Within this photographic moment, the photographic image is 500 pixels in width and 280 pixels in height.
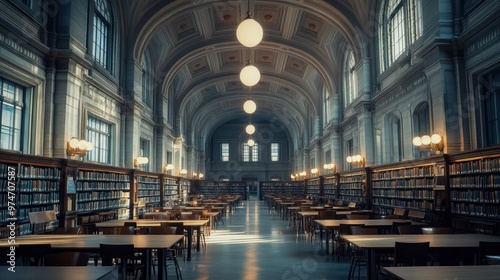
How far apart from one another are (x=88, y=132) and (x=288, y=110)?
78.9 ft

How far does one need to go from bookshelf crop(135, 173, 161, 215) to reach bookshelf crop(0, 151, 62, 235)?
5.59 m

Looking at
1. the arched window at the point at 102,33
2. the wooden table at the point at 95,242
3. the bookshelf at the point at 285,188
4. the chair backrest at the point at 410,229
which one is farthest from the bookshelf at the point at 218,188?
the wooden table at the point at 95,242

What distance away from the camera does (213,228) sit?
13.7m

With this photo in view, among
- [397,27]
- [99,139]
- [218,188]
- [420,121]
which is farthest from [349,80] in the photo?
[218,188]

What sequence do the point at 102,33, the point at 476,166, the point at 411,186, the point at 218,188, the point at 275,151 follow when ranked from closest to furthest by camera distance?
the point at 476,166 → the point at 411,186 → the point at 102,33 → the point at 218,188 → the point at 275,151

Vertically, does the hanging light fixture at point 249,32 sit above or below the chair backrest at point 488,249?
above

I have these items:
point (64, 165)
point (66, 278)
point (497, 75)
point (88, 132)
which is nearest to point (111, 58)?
point (88, 132)

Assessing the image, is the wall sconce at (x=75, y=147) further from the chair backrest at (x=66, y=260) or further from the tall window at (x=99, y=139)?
the chair backrest at (x=66, y=260)

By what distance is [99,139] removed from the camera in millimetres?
13672

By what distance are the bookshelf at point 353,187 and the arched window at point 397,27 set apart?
385 centimetres

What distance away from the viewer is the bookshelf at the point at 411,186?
9141 millimetres

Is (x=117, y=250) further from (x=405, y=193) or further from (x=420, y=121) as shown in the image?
(x=420, y=121)

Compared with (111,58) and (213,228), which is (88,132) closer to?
(111,58)

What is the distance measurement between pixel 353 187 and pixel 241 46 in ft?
29.7
